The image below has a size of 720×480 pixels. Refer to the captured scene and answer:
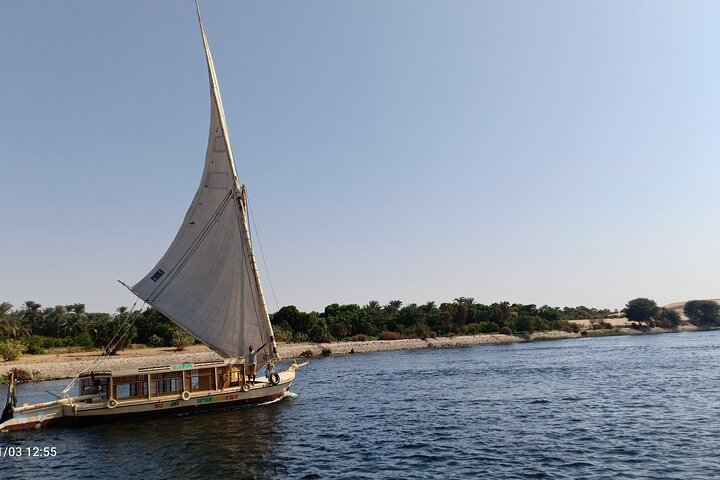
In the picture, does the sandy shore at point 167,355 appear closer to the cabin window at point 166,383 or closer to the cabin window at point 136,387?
the cabin window at point 136,387

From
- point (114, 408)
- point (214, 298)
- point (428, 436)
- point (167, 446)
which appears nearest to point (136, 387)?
point (114, 408)

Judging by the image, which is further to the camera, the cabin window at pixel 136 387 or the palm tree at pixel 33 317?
the palm tree at pixel 33 317

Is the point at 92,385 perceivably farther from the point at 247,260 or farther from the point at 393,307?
the point at 393,307

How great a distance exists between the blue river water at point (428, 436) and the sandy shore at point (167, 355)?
63.8ft

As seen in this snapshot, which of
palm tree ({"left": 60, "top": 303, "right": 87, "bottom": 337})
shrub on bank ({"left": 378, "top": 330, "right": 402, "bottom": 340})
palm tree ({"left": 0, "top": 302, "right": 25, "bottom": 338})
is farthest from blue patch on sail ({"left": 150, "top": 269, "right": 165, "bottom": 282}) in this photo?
shrub on bank ({"left": 378, "top": 330, "right": 402, "bottom": 340})

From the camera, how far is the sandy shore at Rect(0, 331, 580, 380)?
6788 centimetres

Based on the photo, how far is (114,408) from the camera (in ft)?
115

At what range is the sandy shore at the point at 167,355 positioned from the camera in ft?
223

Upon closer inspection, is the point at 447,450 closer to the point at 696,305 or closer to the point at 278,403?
the point at 278,403

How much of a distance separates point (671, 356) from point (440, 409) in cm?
5237

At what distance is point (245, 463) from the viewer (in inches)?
973

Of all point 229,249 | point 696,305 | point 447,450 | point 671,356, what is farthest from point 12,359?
point 696,305
